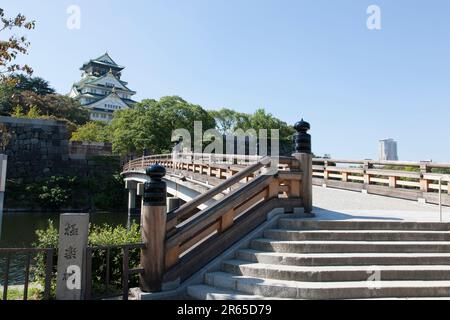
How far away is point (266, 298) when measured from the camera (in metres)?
4.86

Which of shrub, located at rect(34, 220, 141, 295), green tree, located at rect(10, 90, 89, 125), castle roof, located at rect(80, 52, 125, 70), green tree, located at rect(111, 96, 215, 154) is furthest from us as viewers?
castle roof, located at rect(80, 52, 125, 70)

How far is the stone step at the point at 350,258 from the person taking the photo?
539cm

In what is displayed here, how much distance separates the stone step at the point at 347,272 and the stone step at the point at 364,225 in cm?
100

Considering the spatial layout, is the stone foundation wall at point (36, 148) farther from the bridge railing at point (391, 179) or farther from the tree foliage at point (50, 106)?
the bridge railing at point (391, 179)

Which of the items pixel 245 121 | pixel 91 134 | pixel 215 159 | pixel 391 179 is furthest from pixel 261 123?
pixel 391 179

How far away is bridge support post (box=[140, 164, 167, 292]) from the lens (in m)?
5.32

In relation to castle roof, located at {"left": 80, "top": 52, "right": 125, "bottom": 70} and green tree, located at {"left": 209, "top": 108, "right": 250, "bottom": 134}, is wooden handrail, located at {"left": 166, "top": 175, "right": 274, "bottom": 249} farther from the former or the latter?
castle roof, located at {"left": 80, "top": 52, "right": 125, "bottom": 70}

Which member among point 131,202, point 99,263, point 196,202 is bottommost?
point 131,202

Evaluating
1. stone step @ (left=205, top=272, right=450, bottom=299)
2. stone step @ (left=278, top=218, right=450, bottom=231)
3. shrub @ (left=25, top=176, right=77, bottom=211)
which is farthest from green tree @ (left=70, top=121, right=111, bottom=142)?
stone step @ (left=205, top=272, right=450, bottom=299)

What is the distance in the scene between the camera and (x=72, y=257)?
519 cm

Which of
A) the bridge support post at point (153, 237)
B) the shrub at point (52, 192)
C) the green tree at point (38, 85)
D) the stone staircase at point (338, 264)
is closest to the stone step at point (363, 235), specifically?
the stone staircase at point (338, 264)

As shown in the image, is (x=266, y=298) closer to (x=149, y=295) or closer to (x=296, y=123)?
(x=149, y=295)

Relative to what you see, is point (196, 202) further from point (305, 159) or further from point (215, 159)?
point (215, 159)

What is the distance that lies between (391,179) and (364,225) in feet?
24.7
